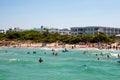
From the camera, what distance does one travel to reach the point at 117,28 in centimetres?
17388

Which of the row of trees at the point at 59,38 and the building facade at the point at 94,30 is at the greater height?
the building facade at the point at 94,30

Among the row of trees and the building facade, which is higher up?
the building facade

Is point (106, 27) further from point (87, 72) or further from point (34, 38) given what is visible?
point (87, 72)

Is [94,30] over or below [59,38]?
over

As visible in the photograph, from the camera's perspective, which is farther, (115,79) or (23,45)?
(23,45)

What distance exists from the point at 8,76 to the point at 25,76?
1914mm

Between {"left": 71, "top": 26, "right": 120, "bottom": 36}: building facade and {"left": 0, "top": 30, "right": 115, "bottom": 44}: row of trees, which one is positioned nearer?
{"left": 0, "top": 30, "right": 115, "bottom": 44}: row of trees

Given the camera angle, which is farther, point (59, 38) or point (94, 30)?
point (94, 30)

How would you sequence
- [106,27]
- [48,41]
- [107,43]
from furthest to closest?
[106,27]
[48,41]
[107,43]

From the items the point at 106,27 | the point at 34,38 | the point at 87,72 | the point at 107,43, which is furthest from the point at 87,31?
the point at 87,72

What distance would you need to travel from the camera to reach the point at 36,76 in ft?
113

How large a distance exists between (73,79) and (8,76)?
7398mm

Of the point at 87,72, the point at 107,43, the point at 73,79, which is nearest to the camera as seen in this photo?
the point at 73,79

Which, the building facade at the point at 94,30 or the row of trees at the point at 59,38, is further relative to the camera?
the building facade at the point at 94,30
